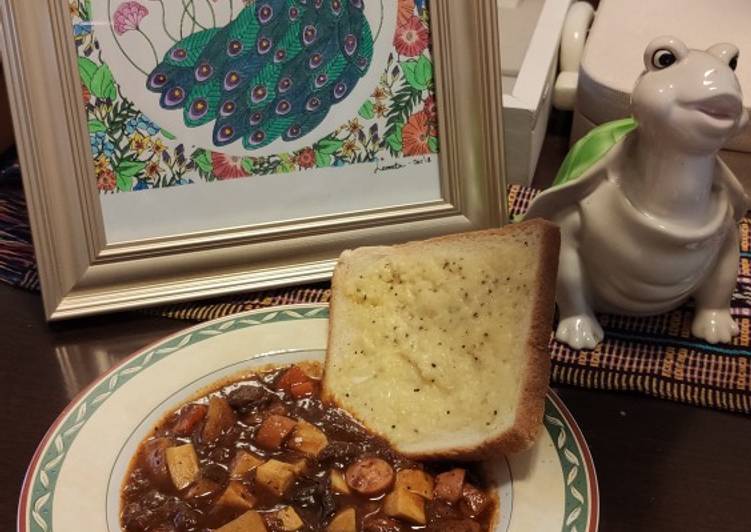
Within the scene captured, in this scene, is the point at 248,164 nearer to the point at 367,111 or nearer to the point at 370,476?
the point at 367,111

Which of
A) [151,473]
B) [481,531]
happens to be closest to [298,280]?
[151,473]

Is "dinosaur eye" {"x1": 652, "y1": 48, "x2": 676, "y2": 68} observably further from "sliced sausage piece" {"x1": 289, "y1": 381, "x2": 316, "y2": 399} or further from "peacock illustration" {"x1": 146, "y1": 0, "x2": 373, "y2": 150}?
"sliced sausage piece" {"x1": 289, "y1": 381, "x2": 316, "y2": 399}

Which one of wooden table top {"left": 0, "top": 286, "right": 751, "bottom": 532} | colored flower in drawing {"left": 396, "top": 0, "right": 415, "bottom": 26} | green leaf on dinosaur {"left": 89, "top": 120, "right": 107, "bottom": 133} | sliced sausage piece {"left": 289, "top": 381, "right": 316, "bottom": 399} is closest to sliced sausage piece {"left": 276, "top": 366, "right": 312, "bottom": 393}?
sliced sausage piece {"left": 289, "top": 381, "right": 316, "bottom": 399}

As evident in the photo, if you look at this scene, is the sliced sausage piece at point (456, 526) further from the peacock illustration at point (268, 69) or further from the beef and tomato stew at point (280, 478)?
the peacock illustration at point (268, 69)

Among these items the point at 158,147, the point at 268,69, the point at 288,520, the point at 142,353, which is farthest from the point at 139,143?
the point at 288,520

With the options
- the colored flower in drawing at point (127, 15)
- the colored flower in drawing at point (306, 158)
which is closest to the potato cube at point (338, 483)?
the colored flower in drawing at point (306, 158)

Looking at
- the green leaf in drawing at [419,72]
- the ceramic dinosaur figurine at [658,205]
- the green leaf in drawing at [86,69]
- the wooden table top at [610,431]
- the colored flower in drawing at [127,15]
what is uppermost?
the colored flower in drawing at [127,15]
